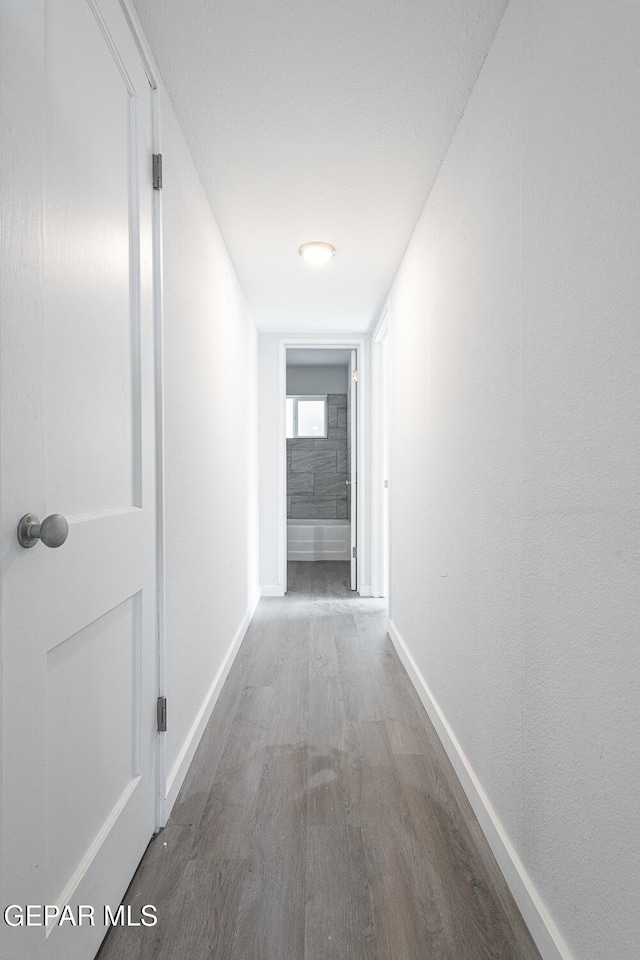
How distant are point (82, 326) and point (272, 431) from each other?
3.65 meters

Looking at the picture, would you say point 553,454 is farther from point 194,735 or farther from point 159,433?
point 194,735

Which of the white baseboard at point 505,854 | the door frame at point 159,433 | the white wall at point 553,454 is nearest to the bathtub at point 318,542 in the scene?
the white baseboard at point 505,854

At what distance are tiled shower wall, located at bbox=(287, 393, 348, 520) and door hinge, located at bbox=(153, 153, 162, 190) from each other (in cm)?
571

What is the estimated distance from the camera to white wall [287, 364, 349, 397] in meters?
7.44

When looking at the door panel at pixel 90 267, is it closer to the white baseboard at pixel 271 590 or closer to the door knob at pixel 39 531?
the door knob at pixel 39 531

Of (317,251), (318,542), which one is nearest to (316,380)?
(318,542)

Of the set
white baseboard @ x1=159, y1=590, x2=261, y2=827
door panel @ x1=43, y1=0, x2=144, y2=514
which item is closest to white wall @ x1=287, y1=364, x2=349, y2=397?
white baseboard @ x1=159, y1=590, x2=261, y2=827

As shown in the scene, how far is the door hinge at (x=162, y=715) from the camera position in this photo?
5.20 ft

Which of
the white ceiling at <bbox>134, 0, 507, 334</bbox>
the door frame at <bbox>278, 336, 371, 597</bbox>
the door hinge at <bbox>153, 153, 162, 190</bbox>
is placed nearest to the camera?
the white ceiling at <bbox>134, 0, 507, 334</bbox>

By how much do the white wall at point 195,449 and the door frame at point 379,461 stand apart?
1514mm

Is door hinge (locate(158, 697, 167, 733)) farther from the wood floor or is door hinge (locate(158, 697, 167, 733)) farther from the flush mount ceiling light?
the flush mount ceiling light

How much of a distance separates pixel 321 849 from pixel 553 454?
1.22 m

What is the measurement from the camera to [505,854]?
4.54 feet

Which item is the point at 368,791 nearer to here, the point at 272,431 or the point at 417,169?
the point at 417,169
